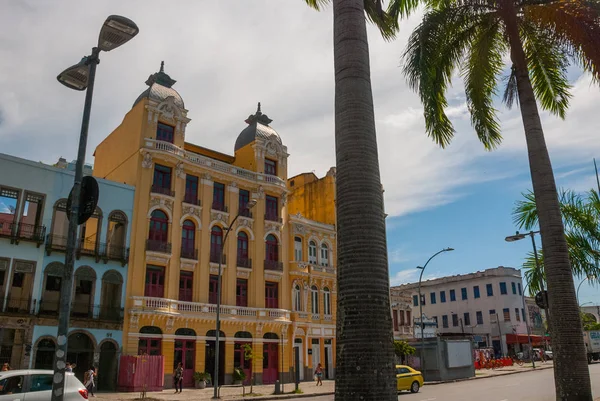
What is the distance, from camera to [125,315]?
30594 millimetres

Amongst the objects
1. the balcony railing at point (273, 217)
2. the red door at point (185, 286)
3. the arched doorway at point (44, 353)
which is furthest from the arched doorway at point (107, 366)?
the balcony railing at point (273, 217)

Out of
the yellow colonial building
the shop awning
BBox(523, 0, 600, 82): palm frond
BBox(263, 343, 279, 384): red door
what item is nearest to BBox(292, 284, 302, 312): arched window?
the yellow colonial building

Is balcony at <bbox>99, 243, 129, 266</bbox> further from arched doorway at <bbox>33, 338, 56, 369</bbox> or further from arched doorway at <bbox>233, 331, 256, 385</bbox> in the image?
arched doorway at <bbox>233, 331, 256, 385</bbox>

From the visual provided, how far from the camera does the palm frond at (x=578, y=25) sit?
438 inches

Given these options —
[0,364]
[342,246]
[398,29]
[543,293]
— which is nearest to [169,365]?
[0,364]

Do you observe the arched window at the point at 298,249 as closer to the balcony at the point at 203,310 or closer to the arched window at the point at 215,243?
the balcony at the point at 203,310

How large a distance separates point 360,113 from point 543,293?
35.7ft

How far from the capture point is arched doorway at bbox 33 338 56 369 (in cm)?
2717

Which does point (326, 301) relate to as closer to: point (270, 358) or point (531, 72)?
point (270, 358)

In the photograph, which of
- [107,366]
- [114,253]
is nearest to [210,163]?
[114,253]

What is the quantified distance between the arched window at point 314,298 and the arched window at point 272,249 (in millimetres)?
4436

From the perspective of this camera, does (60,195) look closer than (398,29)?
No

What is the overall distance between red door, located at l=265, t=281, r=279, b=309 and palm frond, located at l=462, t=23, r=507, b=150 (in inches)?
1043

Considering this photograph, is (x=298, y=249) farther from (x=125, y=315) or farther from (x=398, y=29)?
(x=398, y=29)
